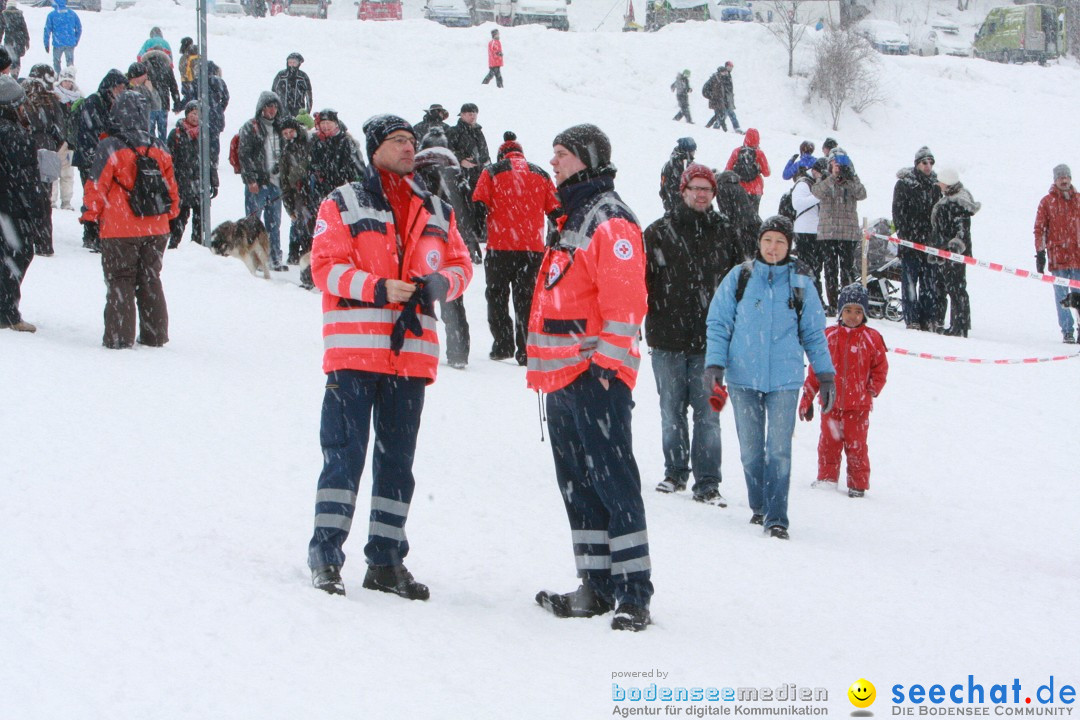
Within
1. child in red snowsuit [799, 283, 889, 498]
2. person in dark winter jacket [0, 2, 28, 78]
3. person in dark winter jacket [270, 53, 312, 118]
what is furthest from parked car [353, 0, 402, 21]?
child in red snowsuit [799, 283, 889, 498]

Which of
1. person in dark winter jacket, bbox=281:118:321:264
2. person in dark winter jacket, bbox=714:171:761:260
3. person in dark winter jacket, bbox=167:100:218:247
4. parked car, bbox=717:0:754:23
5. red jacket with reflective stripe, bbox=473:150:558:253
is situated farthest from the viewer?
parked car, bbox=717:0:754:23

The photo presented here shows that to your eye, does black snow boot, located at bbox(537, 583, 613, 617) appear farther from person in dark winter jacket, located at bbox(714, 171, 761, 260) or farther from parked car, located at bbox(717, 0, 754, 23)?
parked car, located at bbox(717, 0, 754, 23)

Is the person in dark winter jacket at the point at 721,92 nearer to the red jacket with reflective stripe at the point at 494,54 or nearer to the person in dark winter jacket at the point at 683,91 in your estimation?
the person in dark winter jacket at the point at 683,91

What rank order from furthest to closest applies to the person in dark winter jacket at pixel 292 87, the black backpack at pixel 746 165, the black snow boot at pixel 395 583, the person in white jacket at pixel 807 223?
the person in dark winter jacket at pixel 292 87 → the person in white jacket at pixel 807 223 → the black backpack at pixel 746 165 → the black snow boot at pixel 395 583

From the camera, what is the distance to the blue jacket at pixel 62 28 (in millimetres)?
22078

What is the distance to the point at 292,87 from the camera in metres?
19.2

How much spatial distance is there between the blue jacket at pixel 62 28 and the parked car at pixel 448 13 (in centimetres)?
1797

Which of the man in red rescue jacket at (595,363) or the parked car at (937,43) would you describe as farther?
the parked car at (937,43)

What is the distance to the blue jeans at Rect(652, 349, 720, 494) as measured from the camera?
24.3 feet

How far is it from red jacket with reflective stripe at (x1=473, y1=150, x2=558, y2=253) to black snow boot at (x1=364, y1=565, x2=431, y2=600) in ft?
18.6

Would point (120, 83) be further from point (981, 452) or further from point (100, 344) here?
point (981, 452)

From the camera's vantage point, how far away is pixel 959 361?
1241 cm

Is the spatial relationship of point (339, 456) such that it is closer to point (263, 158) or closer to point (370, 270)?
point (370, 270)

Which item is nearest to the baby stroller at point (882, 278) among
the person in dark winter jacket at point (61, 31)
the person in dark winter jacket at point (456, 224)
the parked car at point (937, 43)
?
the person in dark winter jacket at point (456, 224)
